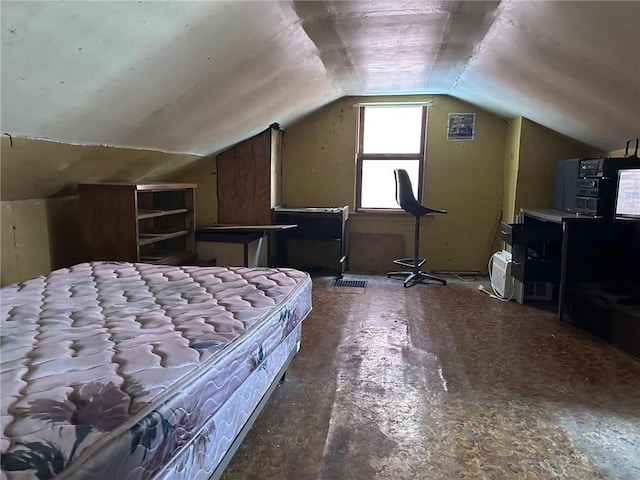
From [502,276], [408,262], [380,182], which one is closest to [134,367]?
[502,276]

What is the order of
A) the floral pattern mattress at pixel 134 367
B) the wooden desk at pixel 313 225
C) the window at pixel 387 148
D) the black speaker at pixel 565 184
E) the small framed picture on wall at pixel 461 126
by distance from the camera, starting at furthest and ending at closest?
the window at pixel 387 148, the small framed picture on wall at pixel 461 126, the wooden desk at pixel 313 225, the black speaker at pixel 565 184, the floral pattern mattress at pixel 134 367

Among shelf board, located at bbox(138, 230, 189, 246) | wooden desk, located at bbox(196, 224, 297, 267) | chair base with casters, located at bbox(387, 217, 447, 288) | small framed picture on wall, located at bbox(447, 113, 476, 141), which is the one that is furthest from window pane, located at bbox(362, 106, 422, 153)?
shelf board, located at bbox(138, 230, 189, 246)

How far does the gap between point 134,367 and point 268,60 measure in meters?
2.22

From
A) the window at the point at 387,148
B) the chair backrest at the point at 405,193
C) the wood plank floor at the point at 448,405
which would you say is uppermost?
the window at the point at 387,148

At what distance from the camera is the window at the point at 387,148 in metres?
5.06

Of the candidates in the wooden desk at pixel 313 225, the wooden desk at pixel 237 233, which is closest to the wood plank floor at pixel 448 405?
the wooden desk at pixel 237 233

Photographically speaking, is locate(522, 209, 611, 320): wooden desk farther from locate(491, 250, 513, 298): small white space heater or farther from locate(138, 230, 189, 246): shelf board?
locate(138, 230, 189, 246): shelf board

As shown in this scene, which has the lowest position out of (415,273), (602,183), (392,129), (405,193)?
(415,273)

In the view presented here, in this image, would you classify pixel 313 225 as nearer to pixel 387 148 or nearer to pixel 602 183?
pixel 387 148

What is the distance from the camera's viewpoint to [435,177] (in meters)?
5.02

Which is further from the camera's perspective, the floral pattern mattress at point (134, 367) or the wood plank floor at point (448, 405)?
the wood plank floor at point (448, 405)

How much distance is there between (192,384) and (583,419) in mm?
1838

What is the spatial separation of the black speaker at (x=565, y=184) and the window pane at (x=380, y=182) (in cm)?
149

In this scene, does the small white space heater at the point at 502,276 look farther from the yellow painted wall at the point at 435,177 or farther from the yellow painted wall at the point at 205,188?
the yellow painted wall at the point at 205,188
